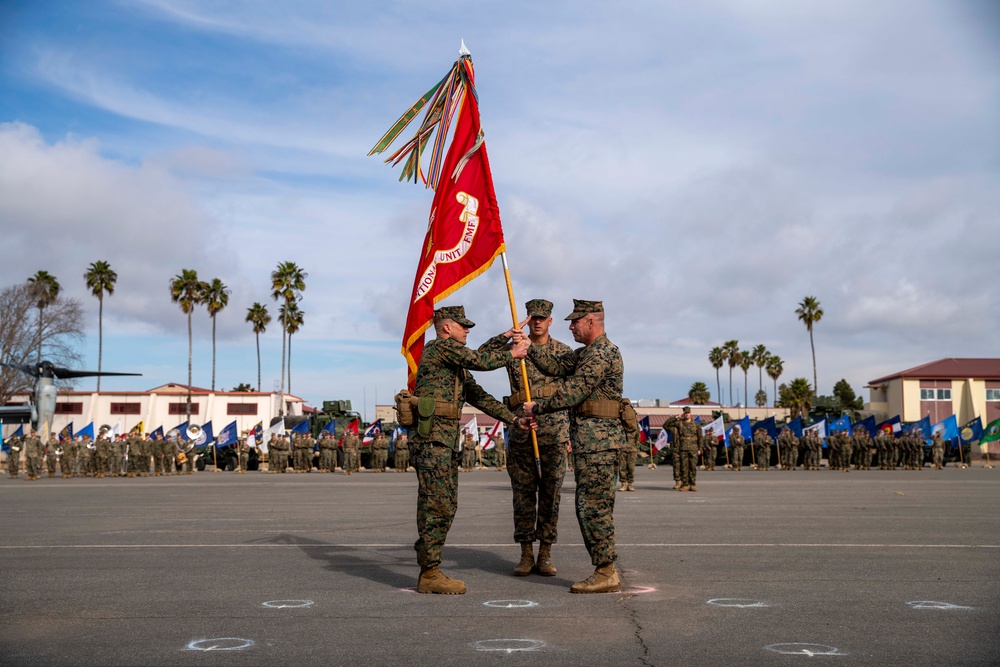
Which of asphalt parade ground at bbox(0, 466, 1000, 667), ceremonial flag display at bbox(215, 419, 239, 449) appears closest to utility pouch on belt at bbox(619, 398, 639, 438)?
asphalt parade ground at bbox(0, 466, 1000, 667)

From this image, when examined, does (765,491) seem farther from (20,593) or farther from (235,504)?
(20,593)

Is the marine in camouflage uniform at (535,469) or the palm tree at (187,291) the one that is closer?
the marine in camouflage uniform at (535,469)

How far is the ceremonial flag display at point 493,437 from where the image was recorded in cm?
4044

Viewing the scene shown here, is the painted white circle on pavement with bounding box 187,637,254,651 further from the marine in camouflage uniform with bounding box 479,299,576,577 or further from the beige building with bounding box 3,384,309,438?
the beige building with bounding box 3,384,309,438

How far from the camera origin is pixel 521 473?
8242 millimetres

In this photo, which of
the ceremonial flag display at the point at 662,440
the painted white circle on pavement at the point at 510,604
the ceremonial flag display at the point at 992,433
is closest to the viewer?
the painted white circle on pavement at the point at 510,604

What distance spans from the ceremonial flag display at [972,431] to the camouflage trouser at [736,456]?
11173mm

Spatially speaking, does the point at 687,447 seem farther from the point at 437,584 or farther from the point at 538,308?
the point at 437,584

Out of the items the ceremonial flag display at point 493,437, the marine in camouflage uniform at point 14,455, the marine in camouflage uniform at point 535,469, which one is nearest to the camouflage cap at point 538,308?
the marine in camouflage uniform at point 535,469

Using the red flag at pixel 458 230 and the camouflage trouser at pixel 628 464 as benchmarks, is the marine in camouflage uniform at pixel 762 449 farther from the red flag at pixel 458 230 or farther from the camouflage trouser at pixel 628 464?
the red flag at pixel 458 230

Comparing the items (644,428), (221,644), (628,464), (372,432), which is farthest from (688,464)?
(644,428)

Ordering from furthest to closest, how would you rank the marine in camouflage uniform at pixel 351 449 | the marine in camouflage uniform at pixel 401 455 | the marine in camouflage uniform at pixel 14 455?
the marine in camouflage uniform at pixel 401 455, the marine in camouflage uniform at pixel 351 449, the marine in camouflage uniform at pixel 14 455

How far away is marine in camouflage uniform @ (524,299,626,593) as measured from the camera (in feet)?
22.8

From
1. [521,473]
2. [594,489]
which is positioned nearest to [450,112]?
[521,473]
